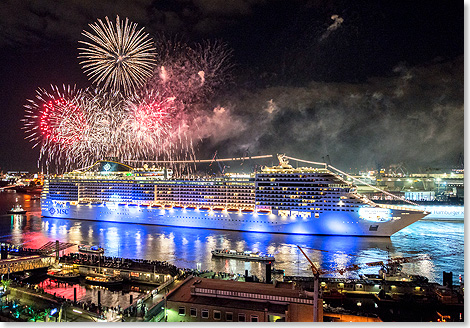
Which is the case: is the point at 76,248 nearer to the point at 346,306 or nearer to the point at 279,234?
the point at 279,234

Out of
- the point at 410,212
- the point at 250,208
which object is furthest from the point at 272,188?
the point at 410,212

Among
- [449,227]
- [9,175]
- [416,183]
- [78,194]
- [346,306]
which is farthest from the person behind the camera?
A: [9,175]

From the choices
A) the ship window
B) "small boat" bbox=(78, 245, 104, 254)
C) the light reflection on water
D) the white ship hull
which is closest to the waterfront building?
the ship window

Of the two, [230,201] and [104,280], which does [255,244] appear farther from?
[104,280]

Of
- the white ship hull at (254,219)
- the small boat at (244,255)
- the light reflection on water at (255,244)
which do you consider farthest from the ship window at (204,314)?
the white ship hull at (254,219)

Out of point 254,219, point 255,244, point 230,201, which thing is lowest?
point 255,244

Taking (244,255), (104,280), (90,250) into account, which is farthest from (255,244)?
(104,280)
